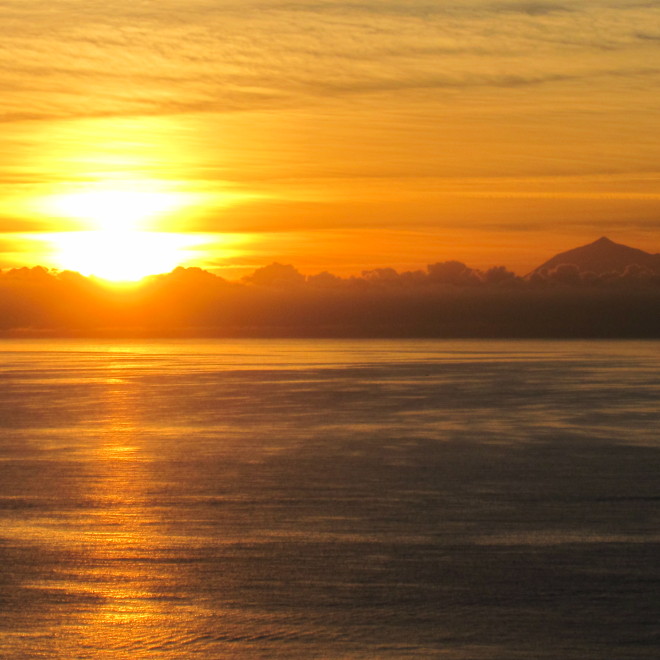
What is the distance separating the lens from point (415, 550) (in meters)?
14.6

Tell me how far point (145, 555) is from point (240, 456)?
39.9 ft

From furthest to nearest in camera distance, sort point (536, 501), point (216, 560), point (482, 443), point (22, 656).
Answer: point (482, 443) < point (536, 501) < point (216, 560) < point (22, 656)

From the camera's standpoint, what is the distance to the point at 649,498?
19281 mm

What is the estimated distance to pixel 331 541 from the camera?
1520 centimetres

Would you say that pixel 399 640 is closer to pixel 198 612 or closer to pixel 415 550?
pixel 198 612

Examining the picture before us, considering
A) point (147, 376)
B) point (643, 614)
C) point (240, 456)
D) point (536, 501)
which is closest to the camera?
point (643, 614)

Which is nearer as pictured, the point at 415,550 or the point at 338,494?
the point at 415,550

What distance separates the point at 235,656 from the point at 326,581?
2917 mm

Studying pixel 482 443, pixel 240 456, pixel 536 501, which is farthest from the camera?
pixel 482 443

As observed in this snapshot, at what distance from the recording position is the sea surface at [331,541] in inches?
419

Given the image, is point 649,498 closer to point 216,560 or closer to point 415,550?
point 415,550

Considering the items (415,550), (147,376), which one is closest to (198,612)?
(415,550)

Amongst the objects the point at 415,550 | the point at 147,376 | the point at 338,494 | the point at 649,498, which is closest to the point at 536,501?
the point at 649,498

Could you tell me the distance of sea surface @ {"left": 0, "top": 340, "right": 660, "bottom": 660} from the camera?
10.6 meters
